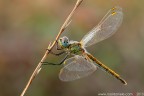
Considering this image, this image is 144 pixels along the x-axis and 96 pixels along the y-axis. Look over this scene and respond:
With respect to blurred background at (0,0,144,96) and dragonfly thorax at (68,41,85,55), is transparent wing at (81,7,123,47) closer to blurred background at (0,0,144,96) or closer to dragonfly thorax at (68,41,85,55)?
dragonfly thorax at (68,41,85,55)

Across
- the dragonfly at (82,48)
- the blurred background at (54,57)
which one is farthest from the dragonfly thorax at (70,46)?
the blurred background at (54,57)

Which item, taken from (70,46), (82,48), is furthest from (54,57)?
(70,46)

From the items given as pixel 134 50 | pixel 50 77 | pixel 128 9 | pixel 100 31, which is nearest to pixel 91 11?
pixel 128 9

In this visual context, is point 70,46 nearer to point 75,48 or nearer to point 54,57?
point 75,48

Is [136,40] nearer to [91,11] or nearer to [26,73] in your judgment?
[91,11]

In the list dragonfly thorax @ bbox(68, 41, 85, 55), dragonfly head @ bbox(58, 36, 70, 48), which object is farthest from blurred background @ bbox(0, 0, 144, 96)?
dragonfly head @ bbox(58, 36, 70, 48)

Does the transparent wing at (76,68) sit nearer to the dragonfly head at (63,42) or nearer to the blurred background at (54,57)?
the dragonfly head at (63,42)
